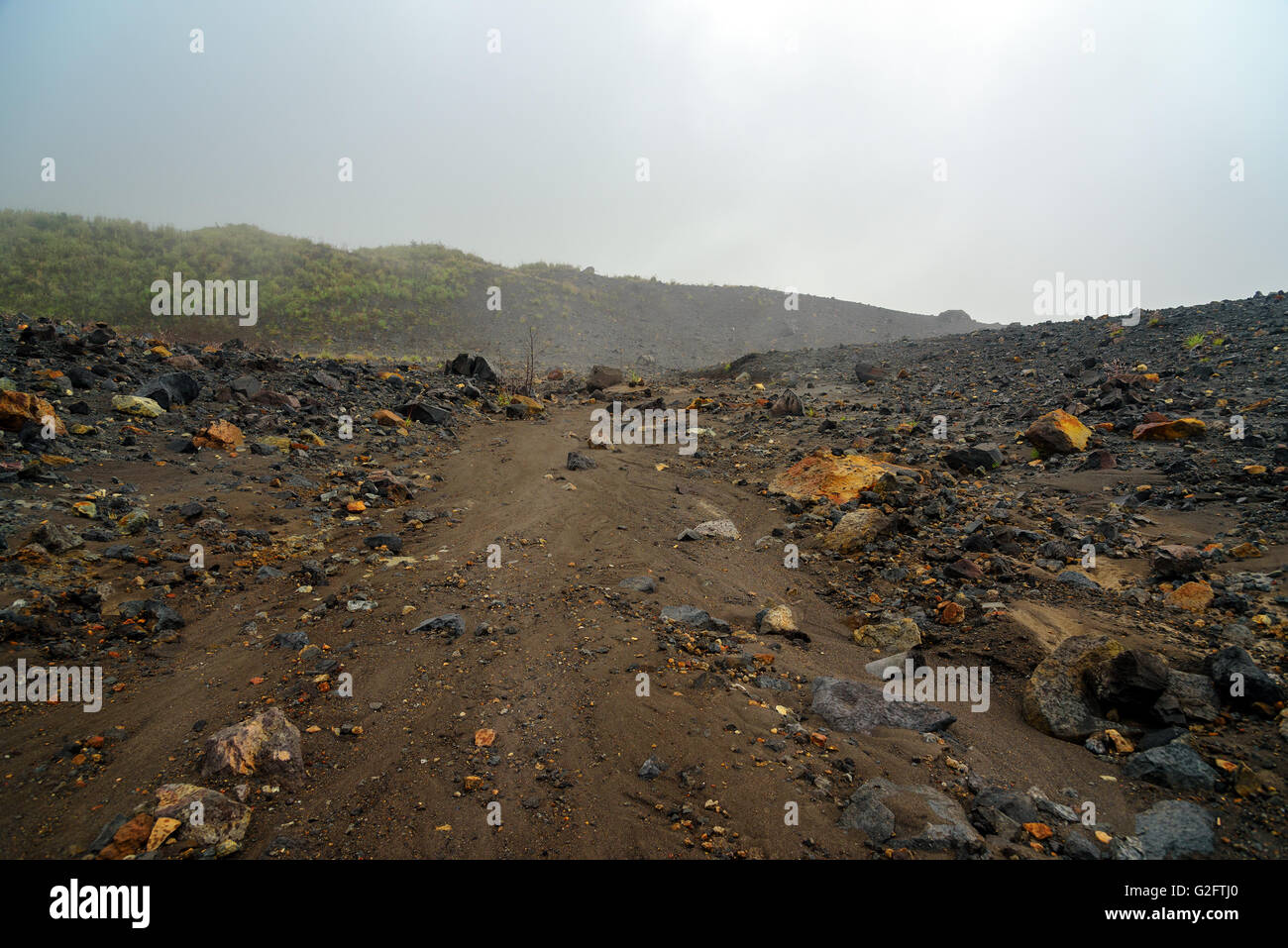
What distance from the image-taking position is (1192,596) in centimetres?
446

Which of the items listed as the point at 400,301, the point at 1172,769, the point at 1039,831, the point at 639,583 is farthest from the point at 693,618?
the point at 400,301

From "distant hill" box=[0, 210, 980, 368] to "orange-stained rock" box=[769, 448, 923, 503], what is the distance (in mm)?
18813

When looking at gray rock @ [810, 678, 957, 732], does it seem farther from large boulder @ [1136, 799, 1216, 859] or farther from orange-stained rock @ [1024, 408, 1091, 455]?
orange-stained rock @ [1024, 408, 1091, 455]

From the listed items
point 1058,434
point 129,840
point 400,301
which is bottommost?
point 129,840

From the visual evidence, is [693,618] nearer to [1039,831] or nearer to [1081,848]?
[1039,831]

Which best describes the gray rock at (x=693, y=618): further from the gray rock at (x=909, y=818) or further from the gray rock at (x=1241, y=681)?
the gray rock at (x=1241, y=681)

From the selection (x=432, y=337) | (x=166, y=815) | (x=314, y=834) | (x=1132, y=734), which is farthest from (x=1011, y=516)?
(x=432, y=337)

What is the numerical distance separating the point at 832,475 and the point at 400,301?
25.8m

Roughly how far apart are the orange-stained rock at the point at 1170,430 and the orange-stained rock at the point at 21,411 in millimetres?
13823

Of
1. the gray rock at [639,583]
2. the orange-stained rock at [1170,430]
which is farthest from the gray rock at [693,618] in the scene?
the orange-stained rock at [1170,430]

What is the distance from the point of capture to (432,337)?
83.4 feet

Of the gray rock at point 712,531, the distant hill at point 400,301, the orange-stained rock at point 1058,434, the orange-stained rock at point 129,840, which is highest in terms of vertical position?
the distant hill at point 400,301

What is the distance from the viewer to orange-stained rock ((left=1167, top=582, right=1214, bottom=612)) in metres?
4.39

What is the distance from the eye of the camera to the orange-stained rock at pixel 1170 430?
24.2ft
